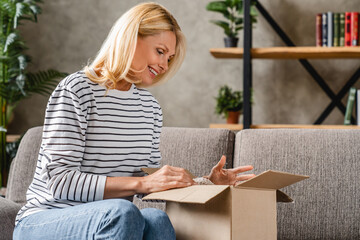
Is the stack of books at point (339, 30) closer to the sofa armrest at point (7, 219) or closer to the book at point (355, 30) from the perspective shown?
the book at point (355, 30)

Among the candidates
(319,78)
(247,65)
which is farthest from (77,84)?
(319,78)

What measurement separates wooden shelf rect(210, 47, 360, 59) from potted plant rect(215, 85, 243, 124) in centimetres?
21

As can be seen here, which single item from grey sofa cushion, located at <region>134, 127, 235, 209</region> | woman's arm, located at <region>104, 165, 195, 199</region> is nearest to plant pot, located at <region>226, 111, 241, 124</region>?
grey sofa cushion, located at <region>134, 127, 235, 209</region>

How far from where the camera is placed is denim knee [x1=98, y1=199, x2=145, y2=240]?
93 cm

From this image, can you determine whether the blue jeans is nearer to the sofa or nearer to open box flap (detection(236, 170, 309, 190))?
open box flap (detection(236, 170, 309, 190))

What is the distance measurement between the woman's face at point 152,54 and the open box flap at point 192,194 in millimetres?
379

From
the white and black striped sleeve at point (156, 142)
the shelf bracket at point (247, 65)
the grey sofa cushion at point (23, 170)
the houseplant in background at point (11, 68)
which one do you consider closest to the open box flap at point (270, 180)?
the white and black striped sleeve at point (156, 142)

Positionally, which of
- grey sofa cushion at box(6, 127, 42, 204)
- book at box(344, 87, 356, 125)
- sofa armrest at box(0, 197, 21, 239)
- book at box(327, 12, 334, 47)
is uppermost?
book at box(327, 12, 334, 47)

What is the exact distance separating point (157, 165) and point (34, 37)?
2.00 meters

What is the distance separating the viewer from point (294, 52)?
98.3 inches

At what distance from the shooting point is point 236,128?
2527 mm

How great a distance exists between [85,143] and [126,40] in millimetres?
282

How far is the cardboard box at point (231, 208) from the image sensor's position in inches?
35.8

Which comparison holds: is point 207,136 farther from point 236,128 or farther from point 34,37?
point 34,37
